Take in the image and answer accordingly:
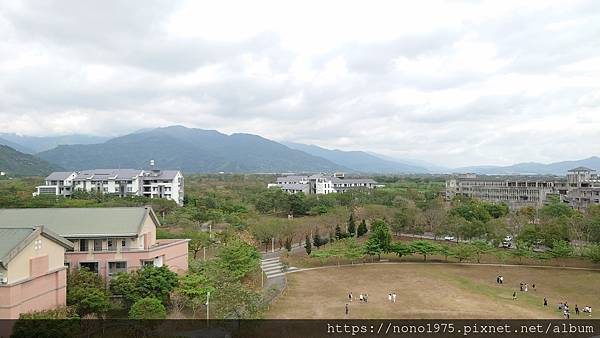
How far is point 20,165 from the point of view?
487 feet

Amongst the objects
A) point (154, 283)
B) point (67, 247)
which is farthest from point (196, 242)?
point (67, 247)

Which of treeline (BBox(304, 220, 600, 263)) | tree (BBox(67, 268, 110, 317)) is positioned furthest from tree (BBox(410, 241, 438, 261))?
Result: tree (BBox(67, 268, 110, 317))

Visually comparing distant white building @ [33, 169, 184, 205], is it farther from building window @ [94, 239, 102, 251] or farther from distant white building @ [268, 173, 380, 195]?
building window @ [94, 239, 102, 251]

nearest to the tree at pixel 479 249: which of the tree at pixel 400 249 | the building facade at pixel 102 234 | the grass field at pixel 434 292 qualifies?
the grass field at pixel 434 292

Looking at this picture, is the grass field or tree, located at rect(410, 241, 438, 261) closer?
the grass field

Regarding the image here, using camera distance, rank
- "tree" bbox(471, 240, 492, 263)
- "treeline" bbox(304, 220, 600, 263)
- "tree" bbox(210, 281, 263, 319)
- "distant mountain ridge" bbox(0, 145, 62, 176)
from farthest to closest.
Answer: "distant mountain ridge" bbox(0, 145, 62, 176)
"tree" bbox(471, 240, 492, 263)
"treeline" bbox(304, 220, 600, 263)
"tree" bbox(210, 281, 263, 319)

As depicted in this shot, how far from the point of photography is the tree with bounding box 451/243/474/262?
39156 millimetres

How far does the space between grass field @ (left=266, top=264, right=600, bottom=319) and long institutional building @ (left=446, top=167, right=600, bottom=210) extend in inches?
1755

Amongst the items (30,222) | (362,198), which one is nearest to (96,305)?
(30,222)

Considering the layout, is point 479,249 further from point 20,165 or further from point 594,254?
point 20,165

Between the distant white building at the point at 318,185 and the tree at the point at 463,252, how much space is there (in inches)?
2276

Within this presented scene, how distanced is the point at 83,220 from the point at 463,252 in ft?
98.7

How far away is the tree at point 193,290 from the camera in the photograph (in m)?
23.2

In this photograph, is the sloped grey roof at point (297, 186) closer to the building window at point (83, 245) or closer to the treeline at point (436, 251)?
the treeline at point (436, 251)
